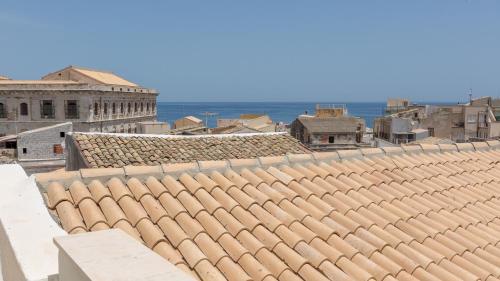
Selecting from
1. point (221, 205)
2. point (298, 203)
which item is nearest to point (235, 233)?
point (221, 205)

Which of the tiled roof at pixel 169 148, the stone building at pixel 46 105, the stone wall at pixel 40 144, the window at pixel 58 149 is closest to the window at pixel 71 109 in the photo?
the stone building at pixel 46 105

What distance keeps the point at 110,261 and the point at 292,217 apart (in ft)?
9.24

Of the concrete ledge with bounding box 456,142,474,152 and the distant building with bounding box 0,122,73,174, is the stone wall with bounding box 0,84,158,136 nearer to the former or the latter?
the distant building with bounding box 0,122,73,174

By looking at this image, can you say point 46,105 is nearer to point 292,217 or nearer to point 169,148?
point 169,148

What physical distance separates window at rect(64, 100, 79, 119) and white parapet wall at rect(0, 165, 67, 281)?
4416cm

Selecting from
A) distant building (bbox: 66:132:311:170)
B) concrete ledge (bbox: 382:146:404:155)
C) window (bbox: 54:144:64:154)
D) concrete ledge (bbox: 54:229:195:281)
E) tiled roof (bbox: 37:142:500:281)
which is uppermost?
concrete ledge (bbox: 54:229:195:281)

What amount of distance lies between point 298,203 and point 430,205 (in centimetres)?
205

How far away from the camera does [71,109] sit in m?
45.9

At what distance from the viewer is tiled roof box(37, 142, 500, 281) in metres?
3.97

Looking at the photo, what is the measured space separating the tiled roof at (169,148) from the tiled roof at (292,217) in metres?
7.90

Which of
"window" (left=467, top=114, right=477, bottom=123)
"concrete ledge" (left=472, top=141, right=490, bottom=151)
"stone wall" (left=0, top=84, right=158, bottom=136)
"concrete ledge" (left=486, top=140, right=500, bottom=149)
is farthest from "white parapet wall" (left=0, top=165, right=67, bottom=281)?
"window" (left=467, top=114, right=477, bottom=123)

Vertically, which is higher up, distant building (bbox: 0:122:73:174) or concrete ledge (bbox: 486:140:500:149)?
concrete ledge (bbox: 486:140:500:149)

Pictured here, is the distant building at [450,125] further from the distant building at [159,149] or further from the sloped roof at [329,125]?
the distant building at [159,149]

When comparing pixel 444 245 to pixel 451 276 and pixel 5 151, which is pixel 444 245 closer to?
pixel 451 276
